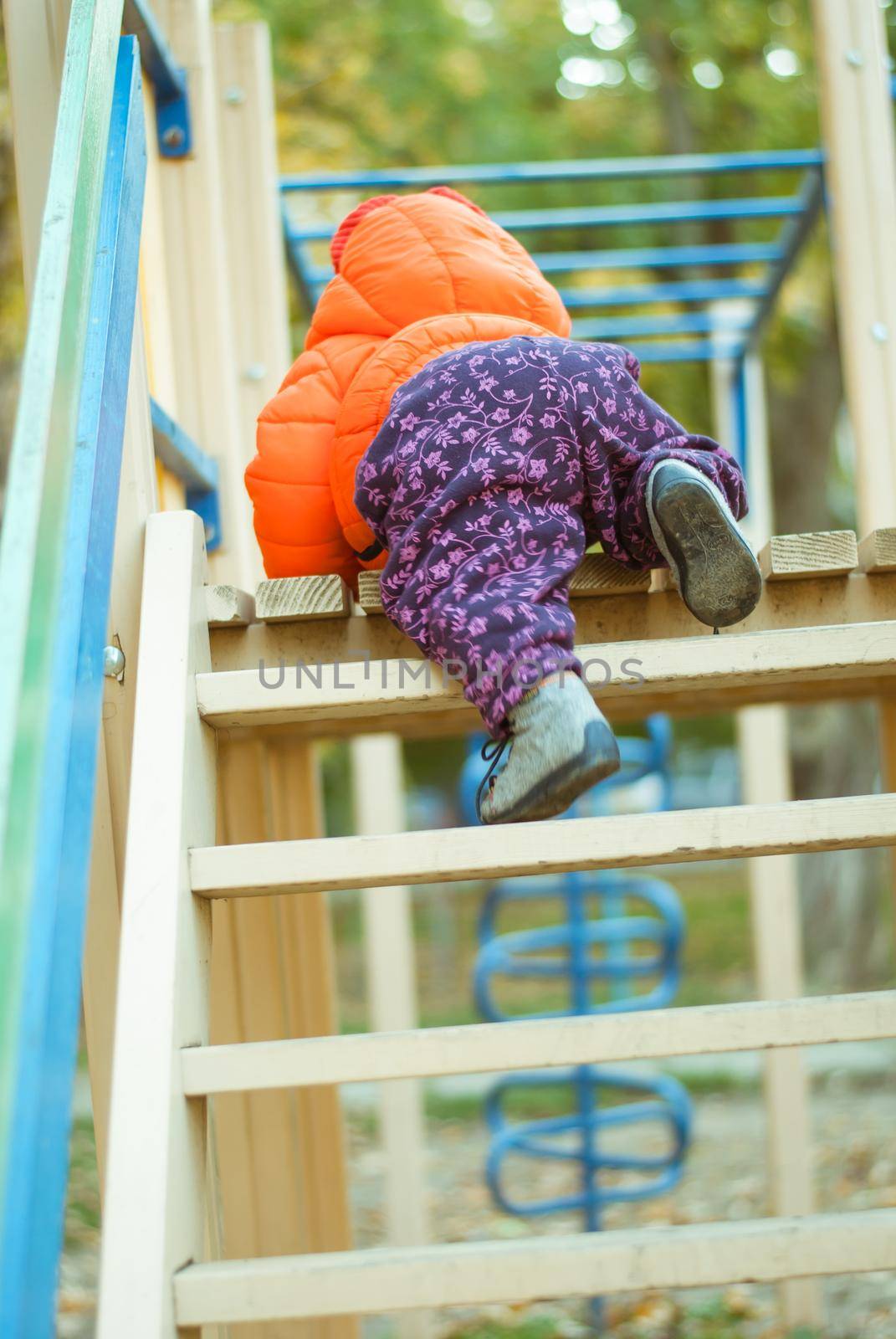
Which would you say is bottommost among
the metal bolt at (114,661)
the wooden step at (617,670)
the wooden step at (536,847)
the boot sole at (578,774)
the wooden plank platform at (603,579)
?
the wooden step at (536,847)

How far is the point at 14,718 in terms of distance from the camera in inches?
40.9

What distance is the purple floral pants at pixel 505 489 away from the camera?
145 cm

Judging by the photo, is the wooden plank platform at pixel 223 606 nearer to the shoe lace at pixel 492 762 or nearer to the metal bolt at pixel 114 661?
the metal bolt at pixel 114 661

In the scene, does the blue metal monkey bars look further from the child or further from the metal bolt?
the metal bolt

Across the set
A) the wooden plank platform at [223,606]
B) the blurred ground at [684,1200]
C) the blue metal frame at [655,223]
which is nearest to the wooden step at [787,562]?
the wooden plank platform at [223,606]

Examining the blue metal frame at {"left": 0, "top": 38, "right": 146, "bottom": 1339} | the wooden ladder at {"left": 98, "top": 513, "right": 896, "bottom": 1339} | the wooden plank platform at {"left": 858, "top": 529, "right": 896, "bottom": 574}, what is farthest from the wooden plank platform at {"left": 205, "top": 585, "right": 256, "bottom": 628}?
the wooden plank platform at {"left": 858, "top": 529, "right": 896, "bottom": 574}

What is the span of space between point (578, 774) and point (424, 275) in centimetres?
82

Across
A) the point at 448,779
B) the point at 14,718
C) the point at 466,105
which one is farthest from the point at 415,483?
the point at 448,779

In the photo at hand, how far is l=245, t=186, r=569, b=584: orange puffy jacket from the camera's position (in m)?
1.79

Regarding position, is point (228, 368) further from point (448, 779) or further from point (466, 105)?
point (448, 779)

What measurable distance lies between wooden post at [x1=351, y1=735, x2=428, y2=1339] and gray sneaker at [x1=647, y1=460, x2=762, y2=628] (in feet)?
7.96

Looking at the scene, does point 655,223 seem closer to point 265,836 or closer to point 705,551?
point 265,836

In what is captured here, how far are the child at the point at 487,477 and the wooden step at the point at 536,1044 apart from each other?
23cm

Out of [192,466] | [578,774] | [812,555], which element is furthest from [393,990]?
[578,774]
